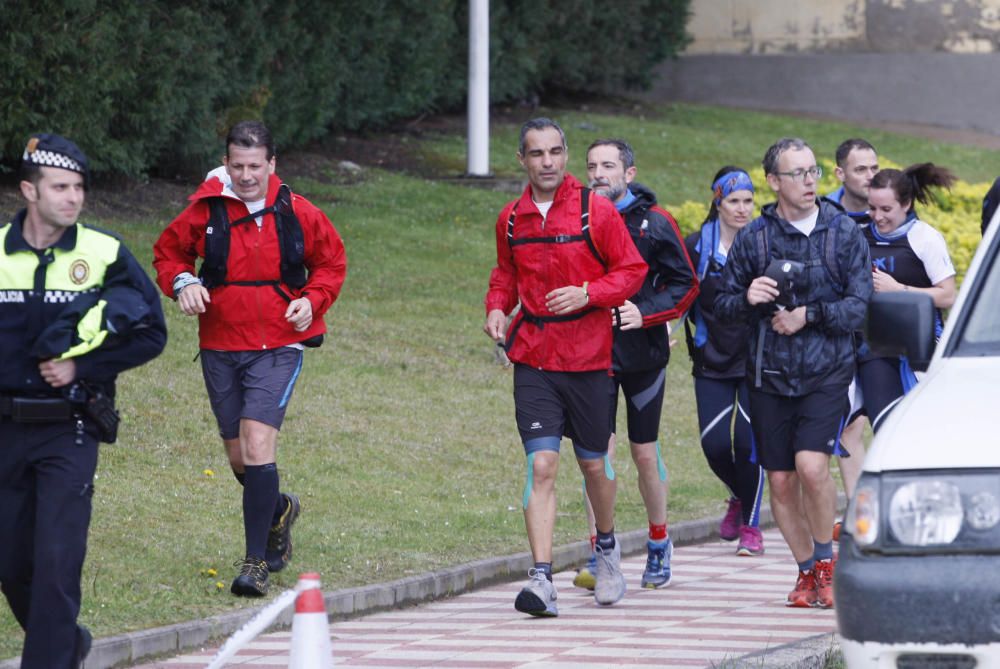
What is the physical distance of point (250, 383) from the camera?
8.27 metres

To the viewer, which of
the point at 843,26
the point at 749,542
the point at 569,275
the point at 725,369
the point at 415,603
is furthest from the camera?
the point at 843,26

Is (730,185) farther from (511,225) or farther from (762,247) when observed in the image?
(511,225)

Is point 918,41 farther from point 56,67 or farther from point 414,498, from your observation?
point 414,498

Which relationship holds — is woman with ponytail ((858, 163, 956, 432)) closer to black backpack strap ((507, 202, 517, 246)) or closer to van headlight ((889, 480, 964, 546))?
black backpack strap ((507, 202, 517, 246))

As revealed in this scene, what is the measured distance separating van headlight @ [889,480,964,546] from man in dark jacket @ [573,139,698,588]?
4.01 metres

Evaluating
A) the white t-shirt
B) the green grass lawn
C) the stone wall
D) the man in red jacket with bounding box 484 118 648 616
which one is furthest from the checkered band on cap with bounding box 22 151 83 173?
the stone wall

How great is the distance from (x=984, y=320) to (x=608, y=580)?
10.2 feet

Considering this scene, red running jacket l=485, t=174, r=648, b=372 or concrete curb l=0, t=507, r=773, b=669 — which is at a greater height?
red running jacket l=485, t=174, r=648, b=372

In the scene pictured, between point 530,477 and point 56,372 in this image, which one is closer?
point 56,372

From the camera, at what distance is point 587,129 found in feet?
102

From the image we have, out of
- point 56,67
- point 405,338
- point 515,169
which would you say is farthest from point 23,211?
point 515,169

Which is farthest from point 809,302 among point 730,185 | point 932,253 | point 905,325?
point 905,325

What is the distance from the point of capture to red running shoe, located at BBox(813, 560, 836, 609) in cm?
836

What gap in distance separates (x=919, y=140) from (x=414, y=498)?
27.3 metres
